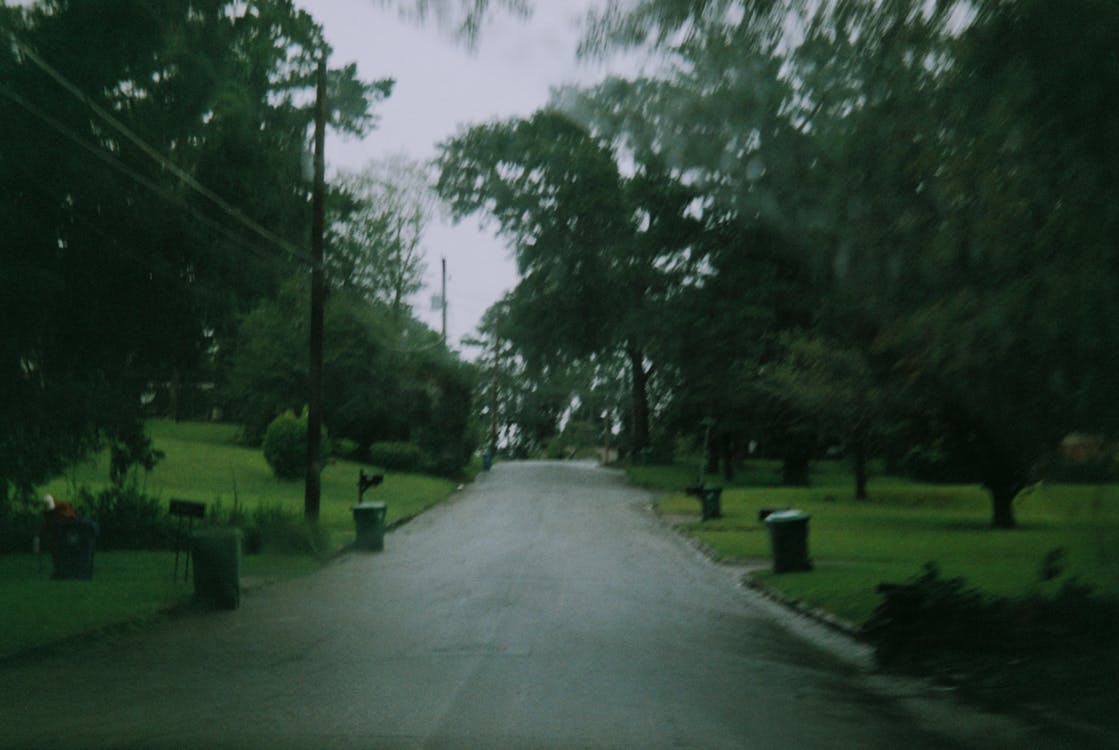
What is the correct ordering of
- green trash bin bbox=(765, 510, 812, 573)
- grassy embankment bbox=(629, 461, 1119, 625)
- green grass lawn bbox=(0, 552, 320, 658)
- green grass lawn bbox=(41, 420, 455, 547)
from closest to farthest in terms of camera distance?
grassy embankment bbox=(629, 461, 1119, 625) < green grass lawn bbox=(0, 552, 320, 658) < green trash bin bbox=(765, 510, 812, 573) < green grass lawn bbox=(41, 420, 455, 547)

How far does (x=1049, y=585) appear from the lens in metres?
16.8

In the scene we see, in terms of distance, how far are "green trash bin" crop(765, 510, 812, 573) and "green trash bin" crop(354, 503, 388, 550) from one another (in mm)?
9330

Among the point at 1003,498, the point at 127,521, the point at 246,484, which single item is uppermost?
the point at 246,484

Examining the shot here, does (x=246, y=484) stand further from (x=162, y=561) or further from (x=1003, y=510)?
(x=1003, y=510)

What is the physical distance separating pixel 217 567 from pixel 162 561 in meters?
6.68

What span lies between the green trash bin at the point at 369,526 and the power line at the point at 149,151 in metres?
7.07

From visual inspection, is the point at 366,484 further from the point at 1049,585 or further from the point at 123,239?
the point at 1049,585

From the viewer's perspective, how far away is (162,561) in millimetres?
23469

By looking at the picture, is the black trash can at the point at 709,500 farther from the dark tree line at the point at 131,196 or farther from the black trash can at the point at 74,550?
the black trash can at the point at 74,550

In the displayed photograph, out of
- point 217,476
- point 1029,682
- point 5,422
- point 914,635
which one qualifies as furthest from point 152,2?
point 217,476

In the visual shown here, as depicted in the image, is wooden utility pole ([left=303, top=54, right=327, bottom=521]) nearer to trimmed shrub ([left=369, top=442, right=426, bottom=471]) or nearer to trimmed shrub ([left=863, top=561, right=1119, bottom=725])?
trimmed shrub ([left=863, top=561, right=1119, bottom=725])

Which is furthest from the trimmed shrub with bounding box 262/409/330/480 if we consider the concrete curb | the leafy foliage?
the concrete curb

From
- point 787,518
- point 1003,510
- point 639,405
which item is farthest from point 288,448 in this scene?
point 787,518

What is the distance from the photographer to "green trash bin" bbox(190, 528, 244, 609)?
17.4 m
